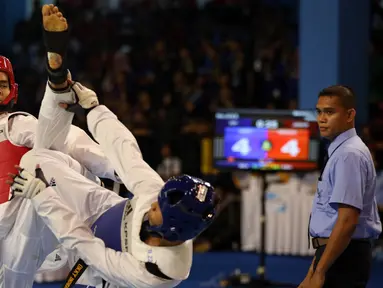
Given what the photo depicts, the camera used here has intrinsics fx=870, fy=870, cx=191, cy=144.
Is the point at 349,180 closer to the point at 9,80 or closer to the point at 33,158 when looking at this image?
the point at 33,158

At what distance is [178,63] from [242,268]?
193 inches

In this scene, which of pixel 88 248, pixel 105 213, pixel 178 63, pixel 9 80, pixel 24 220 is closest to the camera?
pixel 88 248

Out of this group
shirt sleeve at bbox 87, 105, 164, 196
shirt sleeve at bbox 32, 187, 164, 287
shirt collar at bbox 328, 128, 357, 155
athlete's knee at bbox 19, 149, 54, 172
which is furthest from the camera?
shirt collar at bbox 328, 128, 357, 155

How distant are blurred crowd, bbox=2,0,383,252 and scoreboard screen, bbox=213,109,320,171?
1.62m

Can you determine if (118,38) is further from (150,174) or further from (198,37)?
(150,174)

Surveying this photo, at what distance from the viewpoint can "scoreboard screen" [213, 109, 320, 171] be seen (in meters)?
9.13

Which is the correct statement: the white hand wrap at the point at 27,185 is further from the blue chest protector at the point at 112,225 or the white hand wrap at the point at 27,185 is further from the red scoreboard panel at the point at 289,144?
the red scoreboard panel at the point at 289,144

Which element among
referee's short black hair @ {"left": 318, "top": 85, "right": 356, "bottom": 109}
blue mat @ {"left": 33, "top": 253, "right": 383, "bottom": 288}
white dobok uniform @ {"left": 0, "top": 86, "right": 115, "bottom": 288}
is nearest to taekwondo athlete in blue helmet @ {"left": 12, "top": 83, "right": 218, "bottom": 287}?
white dobok uniform @ {"left": 0, "top": 86, "right": 115, "bottom": 288}

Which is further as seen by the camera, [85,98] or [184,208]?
[85,98]

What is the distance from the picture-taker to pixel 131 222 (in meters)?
4.52

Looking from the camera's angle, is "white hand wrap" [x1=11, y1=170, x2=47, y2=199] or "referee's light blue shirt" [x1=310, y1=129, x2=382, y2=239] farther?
"referee's light blue shirt" [x1=310, y1=129, x2=382, y2=239]

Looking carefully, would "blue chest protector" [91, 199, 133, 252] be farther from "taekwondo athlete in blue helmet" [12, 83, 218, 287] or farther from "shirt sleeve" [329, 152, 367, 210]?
"shirt sleeve" [329, 152, 367, 210]

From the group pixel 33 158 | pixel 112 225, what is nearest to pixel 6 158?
pixel 33 158

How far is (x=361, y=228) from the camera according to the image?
5133 mm
